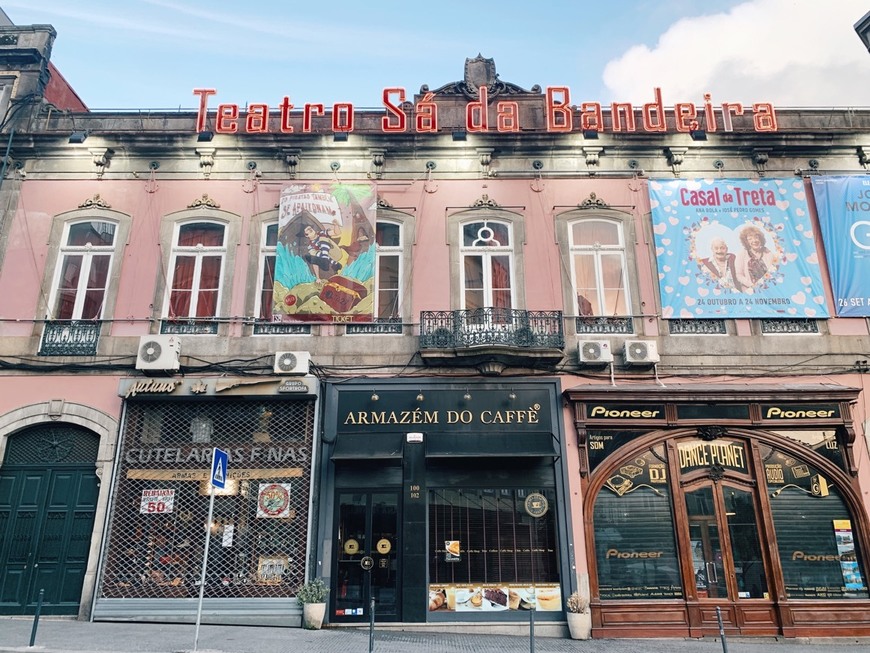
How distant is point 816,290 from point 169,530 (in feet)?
48.8

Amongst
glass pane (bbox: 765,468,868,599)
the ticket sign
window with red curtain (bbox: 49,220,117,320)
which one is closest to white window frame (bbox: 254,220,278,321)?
window with red curtain (bbox: 49,220,117,320)

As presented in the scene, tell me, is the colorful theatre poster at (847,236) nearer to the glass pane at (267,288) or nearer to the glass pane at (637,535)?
the glass pane at (637,535)

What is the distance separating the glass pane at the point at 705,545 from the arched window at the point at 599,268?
4.24m

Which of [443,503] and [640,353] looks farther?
[640,353]

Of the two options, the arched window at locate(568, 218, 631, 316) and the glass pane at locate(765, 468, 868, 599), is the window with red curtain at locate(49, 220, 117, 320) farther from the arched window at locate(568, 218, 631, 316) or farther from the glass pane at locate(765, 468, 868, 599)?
the glass pane at locate(765, 468, 868, 599)

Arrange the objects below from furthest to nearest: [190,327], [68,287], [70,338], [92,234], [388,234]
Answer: [388,234] < [92,234] < [68,287] < [190,327] < [70,338]

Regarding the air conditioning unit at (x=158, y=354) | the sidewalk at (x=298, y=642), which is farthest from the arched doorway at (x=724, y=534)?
the air conditioning unit at (x=158, y=354)

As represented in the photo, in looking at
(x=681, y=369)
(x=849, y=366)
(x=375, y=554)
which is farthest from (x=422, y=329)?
(x=849, y=366)

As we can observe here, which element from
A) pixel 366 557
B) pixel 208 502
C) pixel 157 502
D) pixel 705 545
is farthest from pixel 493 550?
pixel 157 502

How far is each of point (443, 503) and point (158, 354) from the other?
679 cm

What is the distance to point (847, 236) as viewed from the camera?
46.4 ft

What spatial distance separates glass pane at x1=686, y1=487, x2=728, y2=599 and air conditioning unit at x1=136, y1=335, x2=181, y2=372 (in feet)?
36.5

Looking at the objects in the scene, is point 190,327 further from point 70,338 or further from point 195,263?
point 70,338

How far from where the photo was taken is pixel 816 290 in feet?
45.2
